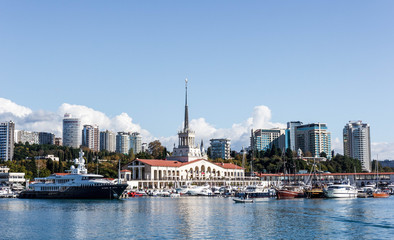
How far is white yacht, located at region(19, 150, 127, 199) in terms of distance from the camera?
332 feet

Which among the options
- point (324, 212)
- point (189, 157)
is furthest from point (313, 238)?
point (189, 157)

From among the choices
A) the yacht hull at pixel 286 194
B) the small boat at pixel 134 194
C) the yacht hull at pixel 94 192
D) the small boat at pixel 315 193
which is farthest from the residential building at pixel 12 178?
the small boat at pixel 315 193

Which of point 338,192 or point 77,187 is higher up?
point 77,187

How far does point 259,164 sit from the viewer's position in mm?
188500

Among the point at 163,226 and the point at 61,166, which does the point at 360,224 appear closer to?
the point at 163,226

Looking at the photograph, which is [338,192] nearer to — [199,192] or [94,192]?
[199,192]

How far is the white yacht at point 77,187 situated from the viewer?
10131 centimetres

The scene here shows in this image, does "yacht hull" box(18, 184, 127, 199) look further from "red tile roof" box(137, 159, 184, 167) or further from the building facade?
"red tile roof" box(137, 159, 184, 167)

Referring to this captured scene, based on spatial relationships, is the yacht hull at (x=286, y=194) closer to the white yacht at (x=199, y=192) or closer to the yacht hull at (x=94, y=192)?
the white yacht at (x=199, y=192)

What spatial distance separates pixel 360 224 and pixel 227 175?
383ft

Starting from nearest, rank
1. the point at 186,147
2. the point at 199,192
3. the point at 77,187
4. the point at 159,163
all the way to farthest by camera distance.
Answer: the point at 77,187
the point at 199,192
the point at 159,163
the point at 186,147

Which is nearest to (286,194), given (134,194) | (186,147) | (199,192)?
(199,192)

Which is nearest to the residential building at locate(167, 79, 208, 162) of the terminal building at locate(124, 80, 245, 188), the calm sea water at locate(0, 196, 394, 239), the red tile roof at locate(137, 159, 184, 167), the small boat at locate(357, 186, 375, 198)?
the terminal building at locate(124, 80, 245, 188)

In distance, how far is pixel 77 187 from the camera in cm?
10312
